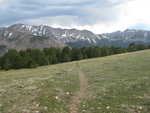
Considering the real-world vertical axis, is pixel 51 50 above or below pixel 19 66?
above

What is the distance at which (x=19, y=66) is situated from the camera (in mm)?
63250

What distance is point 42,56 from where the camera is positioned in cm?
6700

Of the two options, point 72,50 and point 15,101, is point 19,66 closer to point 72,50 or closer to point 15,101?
point 72,50

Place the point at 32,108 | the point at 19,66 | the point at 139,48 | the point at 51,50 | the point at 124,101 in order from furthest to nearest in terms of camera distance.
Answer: the point at 139,48
the point at 51,50
the point at 19,66
the point at 124,101
the point at 32,108

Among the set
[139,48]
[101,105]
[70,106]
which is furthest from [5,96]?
[139,48]

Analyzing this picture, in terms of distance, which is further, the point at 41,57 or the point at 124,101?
the point at 41,57

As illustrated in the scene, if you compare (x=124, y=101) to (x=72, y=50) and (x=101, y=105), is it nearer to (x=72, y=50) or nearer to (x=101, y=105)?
(x=101, y=105)

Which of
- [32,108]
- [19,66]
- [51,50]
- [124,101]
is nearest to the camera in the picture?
[32,108]

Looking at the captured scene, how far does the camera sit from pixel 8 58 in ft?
212

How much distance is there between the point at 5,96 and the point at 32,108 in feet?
15.8

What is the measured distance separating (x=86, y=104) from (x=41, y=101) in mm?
3438

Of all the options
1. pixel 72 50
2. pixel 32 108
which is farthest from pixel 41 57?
pixel 32 108

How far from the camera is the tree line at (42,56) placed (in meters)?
62.9

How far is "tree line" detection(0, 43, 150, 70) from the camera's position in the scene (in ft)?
206
